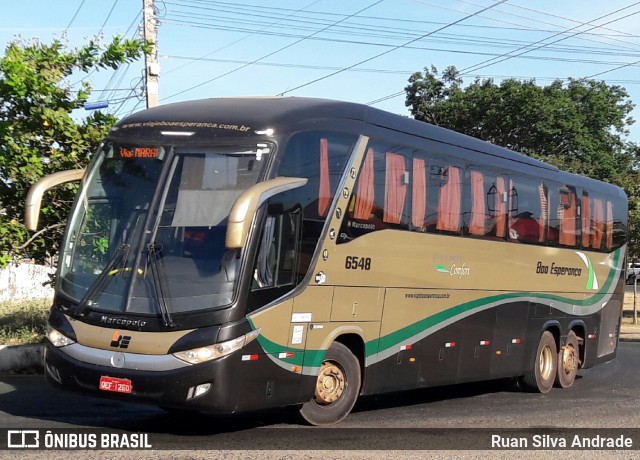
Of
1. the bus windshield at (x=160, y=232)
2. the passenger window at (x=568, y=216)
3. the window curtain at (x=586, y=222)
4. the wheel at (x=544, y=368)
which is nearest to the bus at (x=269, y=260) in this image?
the bus windshield at (x=160, y=232)

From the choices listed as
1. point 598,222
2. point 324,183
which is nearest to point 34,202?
point 324,183

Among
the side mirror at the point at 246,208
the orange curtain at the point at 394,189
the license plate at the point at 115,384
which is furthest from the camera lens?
the orange curtain at the point at 394,189

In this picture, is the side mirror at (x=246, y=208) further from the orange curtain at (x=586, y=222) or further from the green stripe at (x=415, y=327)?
the orange curtain at (x=586, y=222)

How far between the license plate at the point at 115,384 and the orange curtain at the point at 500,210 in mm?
6618

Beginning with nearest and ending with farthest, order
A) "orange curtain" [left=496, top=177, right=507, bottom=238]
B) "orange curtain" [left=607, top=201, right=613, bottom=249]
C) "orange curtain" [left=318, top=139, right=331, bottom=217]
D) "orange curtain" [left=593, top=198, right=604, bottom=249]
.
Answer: "orange curtain" [left=318, top=139, right=331, bottom=217], "orange curtain" [left=496, top=177, right=507, bottom=238], "orange curtain" [left=593, top=198, right=604, bottom=249], "orange curtain" [left=607, top=201, right=613, bottom=249]

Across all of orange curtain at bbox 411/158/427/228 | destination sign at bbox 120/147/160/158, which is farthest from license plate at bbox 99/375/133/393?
orange curtain at bbox 411/158/427/228

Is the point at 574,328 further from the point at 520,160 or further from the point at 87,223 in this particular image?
the point at 87,223

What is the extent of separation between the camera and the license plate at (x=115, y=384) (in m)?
8.20

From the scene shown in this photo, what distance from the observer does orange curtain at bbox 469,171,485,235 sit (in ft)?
40.2

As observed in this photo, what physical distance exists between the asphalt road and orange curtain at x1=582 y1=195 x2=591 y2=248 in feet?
10.2

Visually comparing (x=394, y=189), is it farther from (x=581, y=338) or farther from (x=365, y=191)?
(x=581, y=338)

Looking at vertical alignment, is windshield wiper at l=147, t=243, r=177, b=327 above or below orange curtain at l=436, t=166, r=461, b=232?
below

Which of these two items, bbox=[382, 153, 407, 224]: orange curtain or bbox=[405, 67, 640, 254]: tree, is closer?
bbox=[382, 153, 407, 224]: orange curtain

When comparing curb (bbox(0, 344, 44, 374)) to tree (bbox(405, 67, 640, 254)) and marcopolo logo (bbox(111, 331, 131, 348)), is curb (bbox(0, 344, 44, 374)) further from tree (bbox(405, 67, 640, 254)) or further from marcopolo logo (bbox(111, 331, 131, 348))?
tree (bbox(405, 67, 640, 254))
